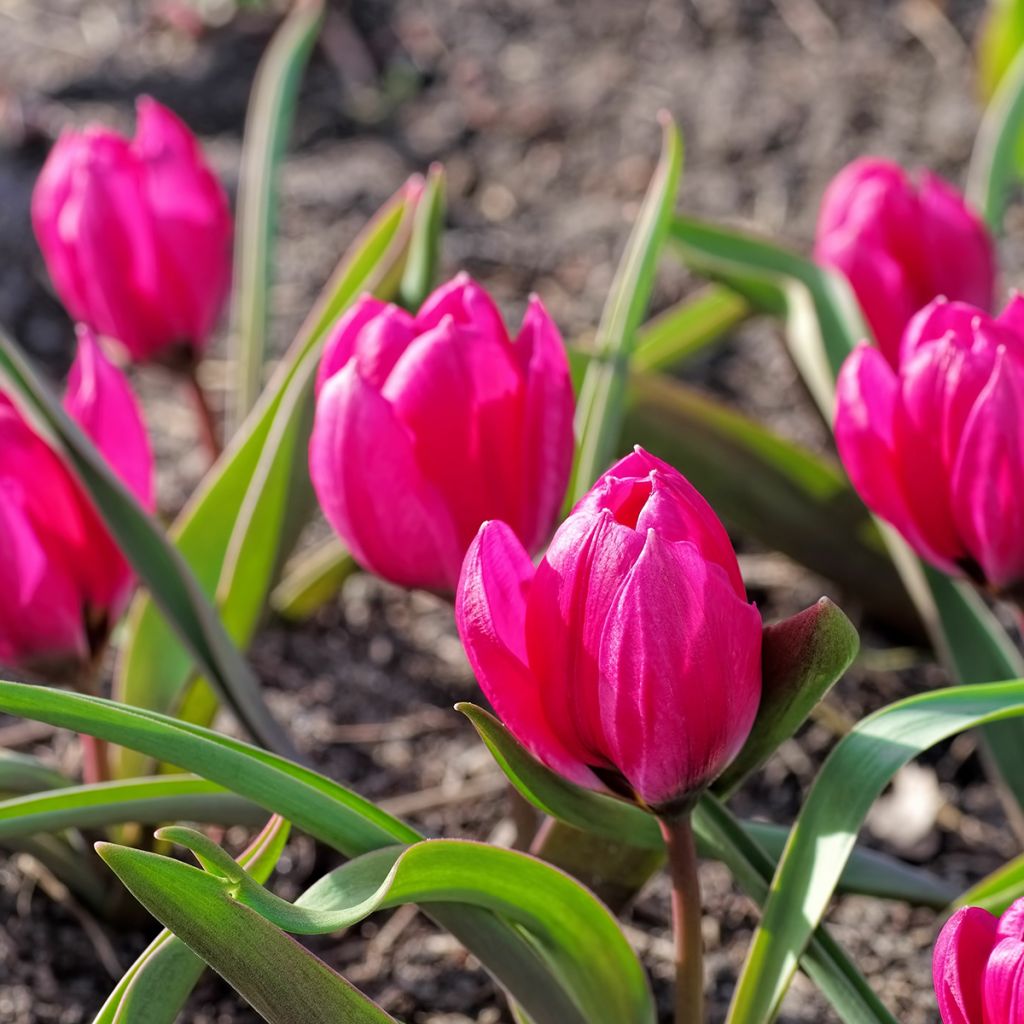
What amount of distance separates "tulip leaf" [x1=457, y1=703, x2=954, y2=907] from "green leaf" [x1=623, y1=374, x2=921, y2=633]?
0.45 meters

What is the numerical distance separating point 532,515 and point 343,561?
59 cm

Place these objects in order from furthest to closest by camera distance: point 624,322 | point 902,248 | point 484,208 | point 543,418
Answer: point 484,208, point 902,248, point 624,322, point 543,418

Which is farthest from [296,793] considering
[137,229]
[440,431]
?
[137,229]

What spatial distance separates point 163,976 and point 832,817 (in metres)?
0.37

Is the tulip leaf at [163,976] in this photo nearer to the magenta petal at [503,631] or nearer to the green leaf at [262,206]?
the magenta petal at [503,631]

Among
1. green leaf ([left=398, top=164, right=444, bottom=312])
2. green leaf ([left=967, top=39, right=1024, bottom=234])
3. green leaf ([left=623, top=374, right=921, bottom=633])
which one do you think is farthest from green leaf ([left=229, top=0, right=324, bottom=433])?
green leaf ([left=967, top=39, right=1024, bottom=234])

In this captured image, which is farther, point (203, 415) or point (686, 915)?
point (203, 415)

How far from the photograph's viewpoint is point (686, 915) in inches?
31.4

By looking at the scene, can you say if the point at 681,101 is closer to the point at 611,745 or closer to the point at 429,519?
the point at 429,519

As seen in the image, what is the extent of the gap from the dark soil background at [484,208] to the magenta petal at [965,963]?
497 millimetres

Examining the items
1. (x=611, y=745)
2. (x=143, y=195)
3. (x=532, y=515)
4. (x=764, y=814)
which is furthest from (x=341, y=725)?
(x=611, y=745)

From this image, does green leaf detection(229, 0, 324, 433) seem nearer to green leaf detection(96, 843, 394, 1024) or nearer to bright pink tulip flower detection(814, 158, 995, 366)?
bright pink tulip flower detection(814, 158, 995, 366)

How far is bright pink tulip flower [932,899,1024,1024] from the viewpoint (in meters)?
0.62

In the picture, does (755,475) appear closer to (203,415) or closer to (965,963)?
(203,415)
